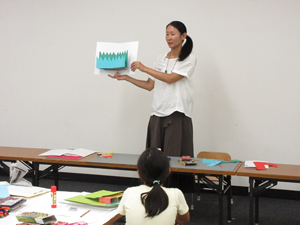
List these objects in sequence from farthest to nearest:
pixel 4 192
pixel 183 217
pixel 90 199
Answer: pixel 4 192 < pixel 90 199 < pixel 183 217

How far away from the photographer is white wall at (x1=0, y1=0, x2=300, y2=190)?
12.9ft

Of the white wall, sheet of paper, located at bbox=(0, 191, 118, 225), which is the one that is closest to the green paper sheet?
sheet of paper, located at bbox=(0, 191, 118, 225)

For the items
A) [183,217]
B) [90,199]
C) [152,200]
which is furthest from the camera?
[90,199]

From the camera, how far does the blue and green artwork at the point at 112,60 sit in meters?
3.17

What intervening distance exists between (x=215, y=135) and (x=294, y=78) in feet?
3.65

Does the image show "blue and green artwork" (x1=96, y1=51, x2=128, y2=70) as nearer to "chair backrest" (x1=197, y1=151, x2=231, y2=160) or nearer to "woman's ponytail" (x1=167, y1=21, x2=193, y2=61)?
"woman's ponytail" (x1=167, y1=21, x2=193, y2=61)

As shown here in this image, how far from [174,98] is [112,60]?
687 mm

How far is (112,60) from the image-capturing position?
3211 mm

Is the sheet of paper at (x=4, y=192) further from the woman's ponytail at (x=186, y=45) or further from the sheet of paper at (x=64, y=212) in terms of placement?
the woman's ponytail at (x=186, y=45)

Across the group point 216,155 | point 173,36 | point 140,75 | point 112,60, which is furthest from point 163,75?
point 140,75

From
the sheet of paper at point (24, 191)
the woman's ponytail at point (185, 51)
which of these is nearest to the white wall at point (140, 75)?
the woman's ponytail at point (185, 51)

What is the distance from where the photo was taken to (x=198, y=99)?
13.7 ft

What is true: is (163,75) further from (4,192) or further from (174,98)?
(4,192)

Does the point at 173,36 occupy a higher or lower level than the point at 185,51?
higher
